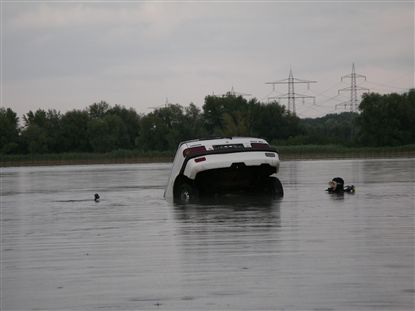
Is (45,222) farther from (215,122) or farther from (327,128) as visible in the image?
(327,128)

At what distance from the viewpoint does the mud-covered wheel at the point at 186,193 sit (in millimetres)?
18962

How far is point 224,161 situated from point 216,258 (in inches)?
343

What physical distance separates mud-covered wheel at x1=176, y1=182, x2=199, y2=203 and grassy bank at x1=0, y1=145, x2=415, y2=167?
65701mm

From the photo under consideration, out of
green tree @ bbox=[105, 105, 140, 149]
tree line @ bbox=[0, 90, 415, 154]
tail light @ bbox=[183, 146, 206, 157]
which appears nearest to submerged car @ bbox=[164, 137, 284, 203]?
tail light @ bbox=[183, 146, 206, 157]

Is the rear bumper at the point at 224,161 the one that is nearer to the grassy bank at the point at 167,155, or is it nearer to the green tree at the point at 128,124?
the grassy bank at the point at 167,155

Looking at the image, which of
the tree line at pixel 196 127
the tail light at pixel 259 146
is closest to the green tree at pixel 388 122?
the tree line at pixel 196 127

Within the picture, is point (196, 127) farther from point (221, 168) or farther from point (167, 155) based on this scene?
point (221, 168)

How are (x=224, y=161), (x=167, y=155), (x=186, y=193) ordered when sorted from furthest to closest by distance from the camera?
(x=167, y=155), (x=186, y=193), (x=224, y=161)

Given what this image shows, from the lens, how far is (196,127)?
134m

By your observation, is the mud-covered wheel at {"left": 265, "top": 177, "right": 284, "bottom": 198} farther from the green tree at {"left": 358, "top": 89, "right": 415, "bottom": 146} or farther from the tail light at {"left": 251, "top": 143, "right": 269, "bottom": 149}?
the green tree at {"left": 358, "top": 89, "right": 415, "bottom": 146}

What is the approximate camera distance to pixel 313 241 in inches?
407

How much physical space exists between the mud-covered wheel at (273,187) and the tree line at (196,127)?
90.0 meters

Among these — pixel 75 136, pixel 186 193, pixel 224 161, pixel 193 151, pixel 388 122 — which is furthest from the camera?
pixel 75 136

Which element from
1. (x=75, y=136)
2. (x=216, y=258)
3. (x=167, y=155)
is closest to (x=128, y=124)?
(x=75, y=136)
